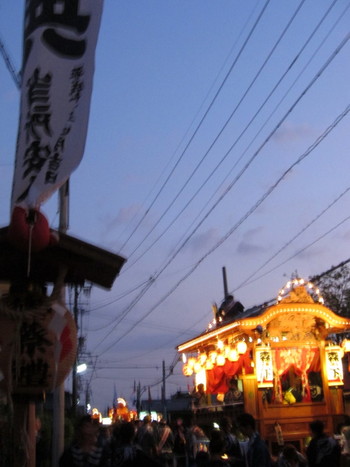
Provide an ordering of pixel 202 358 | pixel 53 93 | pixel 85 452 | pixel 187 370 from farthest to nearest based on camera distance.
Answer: pixel 187 370 → pixel 202 358 → pixel 53 93 → pixel 85 452

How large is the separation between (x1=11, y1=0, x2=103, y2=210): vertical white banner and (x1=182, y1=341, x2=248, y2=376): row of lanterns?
515 inches

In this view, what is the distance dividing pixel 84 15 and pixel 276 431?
1427cm

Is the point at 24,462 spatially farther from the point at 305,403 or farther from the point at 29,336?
the point at 305,403

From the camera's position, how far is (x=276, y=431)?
17703mm

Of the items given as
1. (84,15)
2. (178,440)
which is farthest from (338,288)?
(84,15)

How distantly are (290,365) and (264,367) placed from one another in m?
0.92

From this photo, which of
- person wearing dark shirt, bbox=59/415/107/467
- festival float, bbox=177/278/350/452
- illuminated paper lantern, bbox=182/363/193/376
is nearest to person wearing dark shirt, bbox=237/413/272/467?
person wearing dark shirt, bbox=59/415/107/467

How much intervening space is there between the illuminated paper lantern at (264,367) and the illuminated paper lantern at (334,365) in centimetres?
208

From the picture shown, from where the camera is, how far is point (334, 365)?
61.8 feet

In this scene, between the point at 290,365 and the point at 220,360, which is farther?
the point at 220,360

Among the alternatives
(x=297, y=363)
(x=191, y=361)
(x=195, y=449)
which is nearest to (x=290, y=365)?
(x=297, y=363)

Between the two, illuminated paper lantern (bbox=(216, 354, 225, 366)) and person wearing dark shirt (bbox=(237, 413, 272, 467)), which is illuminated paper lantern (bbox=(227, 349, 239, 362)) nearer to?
illuminated paper lantern (bbox=(216, 354, 225, 366))

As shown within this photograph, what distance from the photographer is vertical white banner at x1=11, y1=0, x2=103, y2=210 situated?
6297 mm

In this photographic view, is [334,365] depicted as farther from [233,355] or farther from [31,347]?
[31,347]
